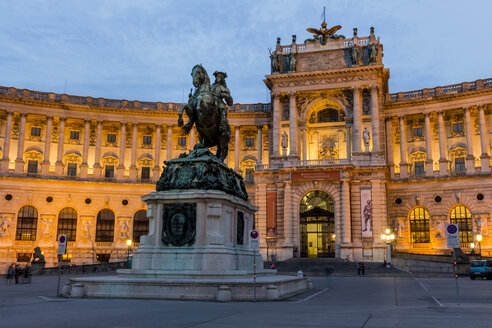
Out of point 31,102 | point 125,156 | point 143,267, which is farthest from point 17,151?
point 143,267

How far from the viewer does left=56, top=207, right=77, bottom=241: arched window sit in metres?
57.5

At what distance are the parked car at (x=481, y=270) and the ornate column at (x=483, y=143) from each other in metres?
21.0

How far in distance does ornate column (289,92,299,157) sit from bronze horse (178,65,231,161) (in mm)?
35212

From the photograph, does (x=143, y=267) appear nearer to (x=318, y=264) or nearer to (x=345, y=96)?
(x=318, y=264)

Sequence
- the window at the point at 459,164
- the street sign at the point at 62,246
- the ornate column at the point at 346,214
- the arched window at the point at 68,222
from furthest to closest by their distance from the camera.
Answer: the arched window at the point at 68,222 → the window at the point at 459,164 → the ornate column at the point at 346,214 → the street sign at the point at 62,246

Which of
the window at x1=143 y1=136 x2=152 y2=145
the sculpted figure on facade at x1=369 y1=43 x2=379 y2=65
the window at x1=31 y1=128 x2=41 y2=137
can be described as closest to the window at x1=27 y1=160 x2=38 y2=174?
the window at x1=31 y1=128 x2=41 y2=137

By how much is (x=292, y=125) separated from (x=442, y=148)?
1743cm

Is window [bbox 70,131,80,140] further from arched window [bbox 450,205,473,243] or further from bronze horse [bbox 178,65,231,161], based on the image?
arched window [bbox 450,205,473,243]

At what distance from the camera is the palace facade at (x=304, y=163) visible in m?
53.3

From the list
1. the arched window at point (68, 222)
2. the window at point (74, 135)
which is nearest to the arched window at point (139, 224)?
the arched window at point (68, 222)

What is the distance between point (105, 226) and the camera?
59.0m

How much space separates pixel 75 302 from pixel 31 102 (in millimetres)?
48762

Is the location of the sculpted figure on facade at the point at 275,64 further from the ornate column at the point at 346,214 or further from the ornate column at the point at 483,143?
the ornate column at the point at 483,143

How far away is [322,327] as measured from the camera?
34.3 feet
